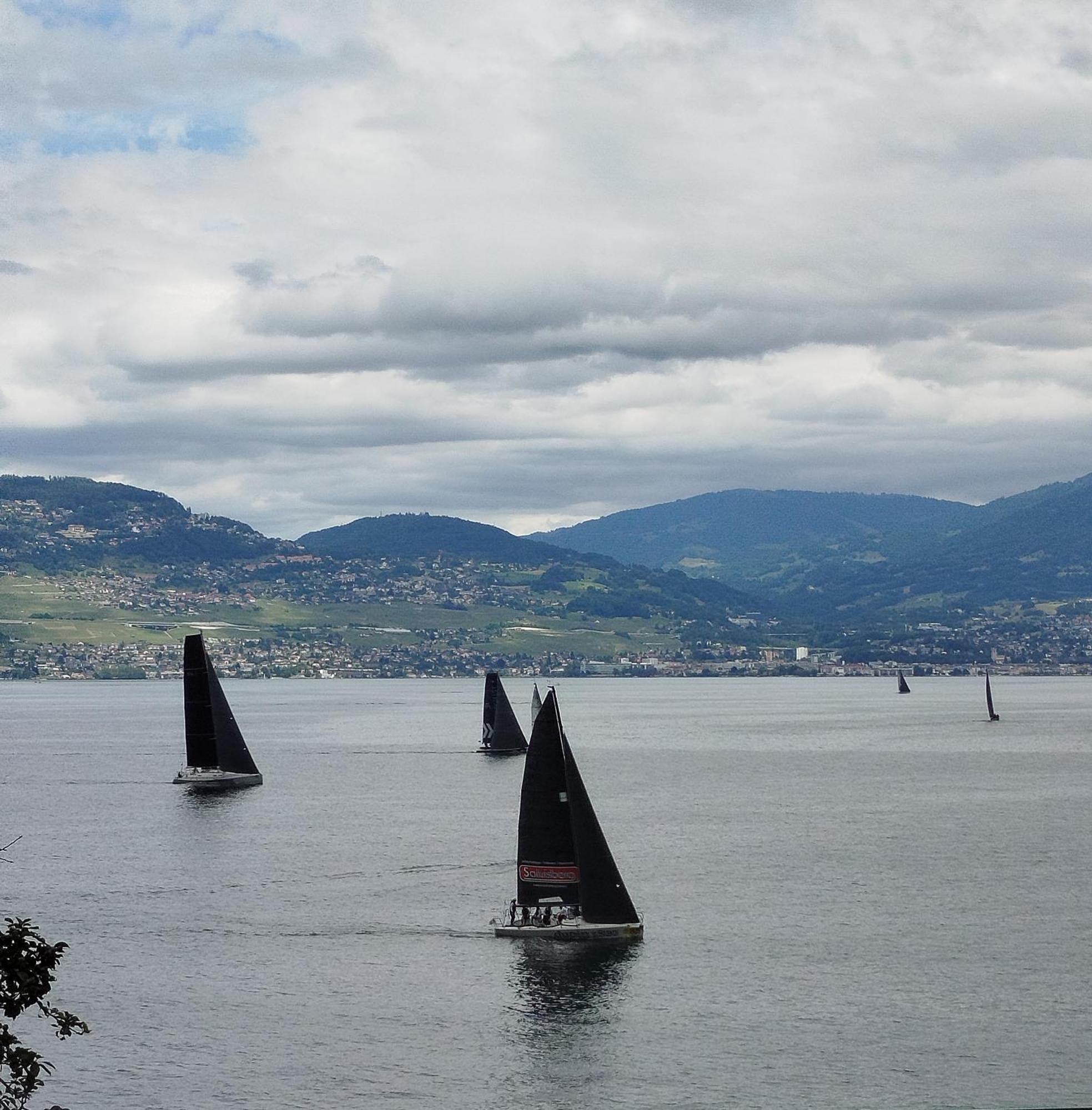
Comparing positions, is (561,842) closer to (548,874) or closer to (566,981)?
(548,874)

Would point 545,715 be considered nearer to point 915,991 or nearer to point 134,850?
point 915,991

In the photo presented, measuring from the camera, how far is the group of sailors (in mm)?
76625

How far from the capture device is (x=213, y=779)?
155000 mm

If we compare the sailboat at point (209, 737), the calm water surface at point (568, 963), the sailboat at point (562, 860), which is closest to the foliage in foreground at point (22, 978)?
the calm water surface at point (568, 963)

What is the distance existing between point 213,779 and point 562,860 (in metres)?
86.0

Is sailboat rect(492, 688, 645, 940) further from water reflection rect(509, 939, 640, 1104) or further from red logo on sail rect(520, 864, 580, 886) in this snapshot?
water reflection rect(509, 939, 640, 1104)

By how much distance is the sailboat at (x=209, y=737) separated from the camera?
147 meters

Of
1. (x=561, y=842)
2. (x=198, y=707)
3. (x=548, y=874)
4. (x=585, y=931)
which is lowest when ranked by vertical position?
(x=585, y=931)

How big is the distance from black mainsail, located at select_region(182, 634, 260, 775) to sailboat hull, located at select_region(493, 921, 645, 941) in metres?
73.2

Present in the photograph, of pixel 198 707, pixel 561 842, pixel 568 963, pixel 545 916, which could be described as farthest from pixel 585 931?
pixel 198 707

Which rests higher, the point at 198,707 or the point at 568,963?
the point at 198,707

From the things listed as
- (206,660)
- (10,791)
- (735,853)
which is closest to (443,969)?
(735,853)

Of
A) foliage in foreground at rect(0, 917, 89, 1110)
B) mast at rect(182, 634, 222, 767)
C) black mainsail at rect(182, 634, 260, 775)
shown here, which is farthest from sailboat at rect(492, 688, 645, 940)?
black mainsail at rect(182, 634, 260, 775)

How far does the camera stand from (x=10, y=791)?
536 feet
